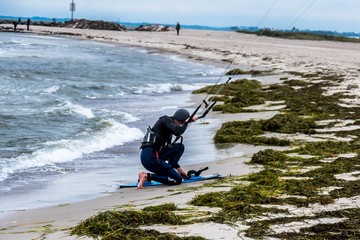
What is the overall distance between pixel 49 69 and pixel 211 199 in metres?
24.5

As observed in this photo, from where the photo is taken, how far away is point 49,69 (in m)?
29.8

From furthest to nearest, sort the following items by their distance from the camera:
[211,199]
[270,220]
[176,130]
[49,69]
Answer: [49,69]
[176,130]
[211,199]
[270,220]

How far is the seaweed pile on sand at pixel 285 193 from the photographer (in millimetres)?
5477

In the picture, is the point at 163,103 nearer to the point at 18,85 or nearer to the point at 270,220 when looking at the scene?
the point at 18,85

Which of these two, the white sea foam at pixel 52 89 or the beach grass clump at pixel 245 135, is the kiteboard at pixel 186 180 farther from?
the white sea foam at pixel 52 89

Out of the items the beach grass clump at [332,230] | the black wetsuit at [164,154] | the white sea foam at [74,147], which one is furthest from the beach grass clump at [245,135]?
Answer: the beach grass clump at [332,230]

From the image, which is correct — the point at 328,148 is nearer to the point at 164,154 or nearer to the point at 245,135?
the point at 245,135

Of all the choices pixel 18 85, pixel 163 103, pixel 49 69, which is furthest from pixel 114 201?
pixel 49 69

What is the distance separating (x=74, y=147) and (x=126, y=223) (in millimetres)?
5911

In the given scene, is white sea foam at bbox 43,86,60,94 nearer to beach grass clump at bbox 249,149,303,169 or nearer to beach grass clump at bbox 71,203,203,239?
beach grass clump at bbox 249,149,303,169

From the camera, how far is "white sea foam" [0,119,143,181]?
9.93 meters

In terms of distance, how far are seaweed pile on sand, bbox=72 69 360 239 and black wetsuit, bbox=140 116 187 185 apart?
74cm

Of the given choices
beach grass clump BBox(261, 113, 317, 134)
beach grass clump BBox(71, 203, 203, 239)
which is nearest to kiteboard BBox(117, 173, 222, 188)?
beach grass clump BBox(71, 203, 203, 239)

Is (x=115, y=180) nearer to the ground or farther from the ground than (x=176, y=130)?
nearer to the ground
